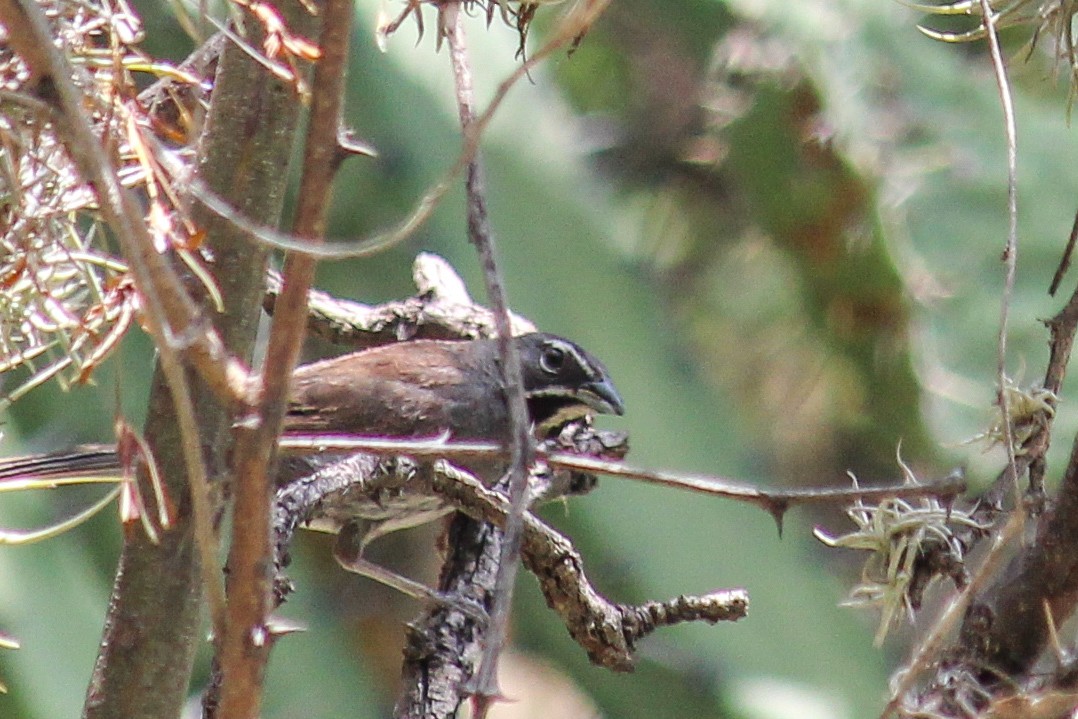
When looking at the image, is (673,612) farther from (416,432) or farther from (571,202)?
(571,202)

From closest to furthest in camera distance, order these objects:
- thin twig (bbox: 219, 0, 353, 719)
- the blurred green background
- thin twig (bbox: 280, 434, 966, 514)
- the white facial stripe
A: thin twig (bbox: 219, 0, 353, 719), thin twig (bbox: 280, 434, 966, 514), the white facial stripe, the blurred green background

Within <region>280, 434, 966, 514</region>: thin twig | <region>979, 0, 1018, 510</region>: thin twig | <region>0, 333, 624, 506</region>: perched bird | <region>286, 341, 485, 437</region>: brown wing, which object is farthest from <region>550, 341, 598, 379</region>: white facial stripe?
<region>280, 434, 966, 514</region>: thin twig

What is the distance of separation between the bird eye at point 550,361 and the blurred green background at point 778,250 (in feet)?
1.64

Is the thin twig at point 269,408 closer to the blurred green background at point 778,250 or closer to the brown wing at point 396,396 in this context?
the brown wing at point 396,396

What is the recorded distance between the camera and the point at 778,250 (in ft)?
14.3

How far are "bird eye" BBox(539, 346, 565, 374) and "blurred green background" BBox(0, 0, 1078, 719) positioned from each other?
1.64 ft

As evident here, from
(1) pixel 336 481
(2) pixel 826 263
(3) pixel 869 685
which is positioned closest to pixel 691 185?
(2) pixel 826 263

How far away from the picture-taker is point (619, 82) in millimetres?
5777

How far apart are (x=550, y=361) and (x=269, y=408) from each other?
2.27 meters

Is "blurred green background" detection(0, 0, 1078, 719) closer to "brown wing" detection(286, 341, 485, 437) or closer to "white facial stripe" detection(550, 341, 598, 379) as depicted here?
"white facial stripe" detection(550, 341, 598, 379)

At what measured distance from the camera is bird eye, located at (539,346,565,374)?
3.15 metres

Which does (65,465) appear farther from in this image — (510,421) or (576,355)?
(510,421)

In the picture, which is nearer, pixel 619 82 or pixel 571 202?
pixel 571 202

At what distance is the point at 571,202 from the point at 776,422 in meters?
2.21
